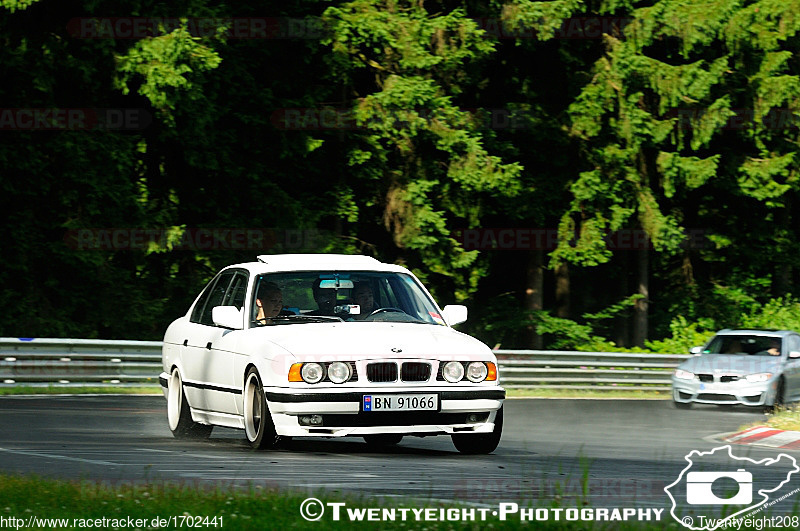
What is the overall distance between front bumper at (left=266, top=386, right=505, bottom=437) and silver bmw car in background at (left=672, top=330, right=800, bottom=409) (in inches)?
491

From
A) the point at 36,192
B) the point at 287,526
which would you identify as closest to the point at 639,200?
the point at 36,192

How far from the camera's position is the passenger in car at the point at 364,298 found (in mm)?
13594

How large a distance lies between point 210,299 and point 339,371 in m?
2.93

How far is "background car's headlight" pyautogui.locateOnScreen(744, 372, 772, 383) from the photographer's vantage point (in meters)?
23.9

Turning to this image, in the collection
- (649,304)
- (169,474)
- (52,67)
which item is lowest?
(649,304)

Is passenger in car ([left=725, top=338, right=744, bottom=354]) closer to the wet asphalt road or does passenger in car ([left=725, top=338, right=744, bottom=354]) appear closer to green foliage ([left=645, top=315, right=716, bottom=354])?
the wet asphalt road

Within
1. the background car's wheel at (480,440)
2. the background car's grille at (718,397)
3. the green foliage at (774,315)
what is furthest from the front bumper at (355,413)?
the green foliage at (774,315)

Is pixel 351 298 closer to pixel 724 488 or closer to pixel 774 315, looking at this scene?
pixel 724 488

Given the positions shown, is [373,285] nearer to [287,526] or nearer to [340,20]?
[287,526]

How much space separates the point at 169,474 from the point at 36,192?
21389 millimetres

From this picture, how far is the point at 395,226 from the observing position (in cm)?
3459

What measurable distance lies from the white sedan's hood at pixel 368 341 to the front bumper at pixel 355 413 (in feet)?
0.97

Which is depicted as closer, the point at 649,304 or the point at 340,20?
the point at 340,20

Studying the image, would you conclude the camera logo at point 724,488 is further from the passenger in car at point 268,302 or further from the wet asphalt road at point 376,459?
the passenger in car at point 268,302
